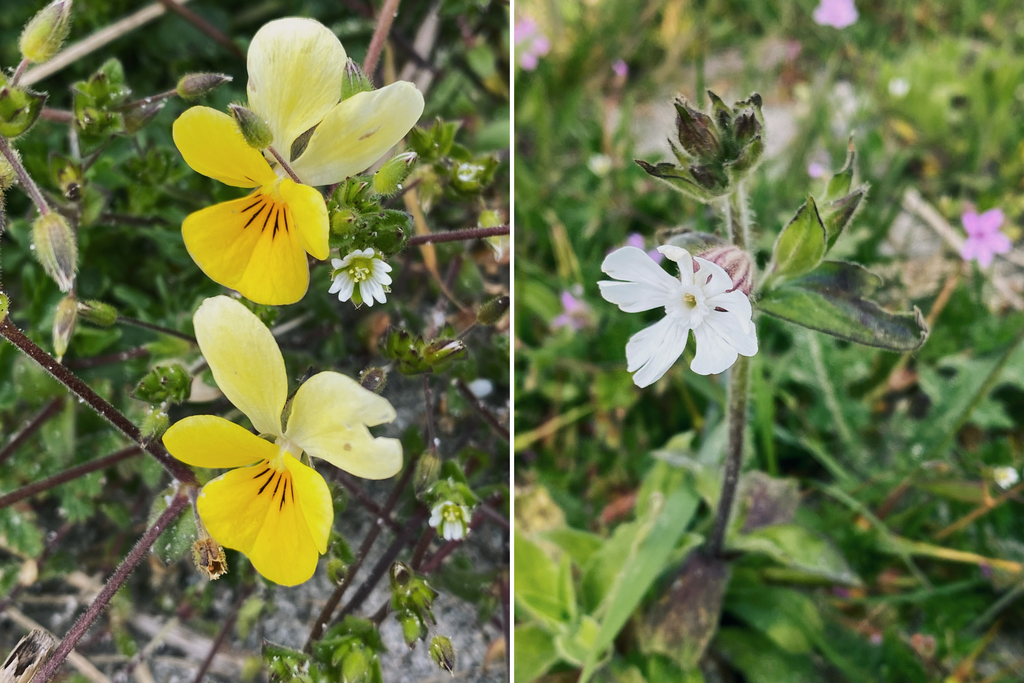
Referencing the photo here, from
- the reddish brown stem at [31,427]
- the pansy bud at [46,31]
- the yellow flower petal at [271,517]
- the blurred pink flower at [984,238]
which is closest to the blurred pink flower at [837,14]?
the blurred pink flower at [984,238]

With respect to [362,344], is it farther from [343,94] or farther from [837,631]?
[837,631]

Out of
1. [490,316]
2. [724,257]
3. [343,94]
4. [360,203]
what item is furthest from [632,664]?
[343,94]

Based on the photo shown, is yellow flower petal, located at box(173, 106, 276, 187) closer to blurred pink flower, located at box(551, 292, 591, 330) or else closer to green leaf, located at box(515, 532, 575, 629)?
green leaf, located at box(515, 532, 575, 629)

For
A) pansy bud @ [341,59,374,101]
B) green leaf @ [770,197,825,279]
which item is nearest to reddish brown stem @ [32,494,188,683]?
pansy bud @ [341,59,374,101]

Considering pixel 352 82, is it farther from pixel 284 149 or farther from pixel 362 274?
pixel 362 274

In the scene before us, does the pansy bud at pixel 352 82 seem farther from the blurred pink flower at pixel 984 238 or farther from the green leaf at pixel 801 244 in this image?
the blurred pink flower at pixel 984 238

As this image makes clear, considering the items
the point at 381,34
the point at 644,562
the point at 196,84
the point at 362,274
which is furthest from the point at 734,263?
the point at 196,84
